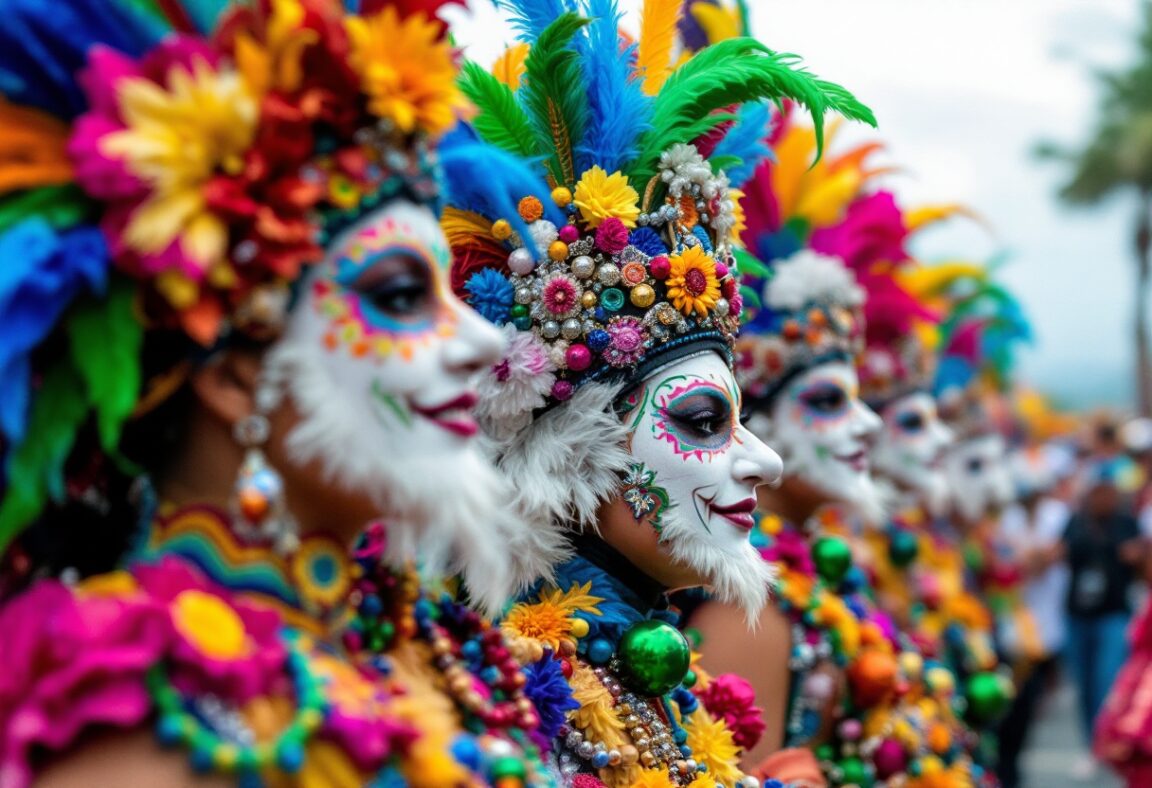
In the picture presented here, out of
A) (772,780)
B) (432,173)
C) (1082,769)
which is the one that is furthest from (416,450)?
(1082,769)

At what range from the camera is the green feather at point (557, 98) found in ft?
9.92

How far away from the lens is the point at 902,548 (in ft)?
19.7

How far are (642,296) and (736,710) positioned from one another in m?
1.03

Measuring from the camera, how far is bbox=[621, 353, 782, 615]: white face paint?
2.96 metres

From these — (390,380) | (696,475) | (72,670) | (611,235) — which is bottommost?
(72,670)

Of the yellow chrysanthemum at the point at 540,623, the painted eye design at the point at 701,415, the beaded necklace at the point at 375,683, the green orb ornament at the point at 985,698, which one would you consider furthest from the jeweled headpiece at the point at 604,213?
the green orb ornament at the point at 985,698

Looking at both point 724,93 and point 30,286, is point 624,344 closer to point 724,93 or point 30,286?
point 724,93

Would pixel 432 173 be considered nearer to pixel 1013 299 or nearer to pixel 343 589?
pixel 343 589

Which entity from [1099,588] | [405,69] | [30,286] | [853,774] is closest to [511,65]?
[405,69]

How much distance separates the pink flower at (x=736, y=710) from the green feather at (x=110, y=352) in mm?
1779

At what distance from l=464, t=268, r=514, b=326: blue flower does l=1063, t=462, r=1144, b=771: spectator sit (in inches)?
253

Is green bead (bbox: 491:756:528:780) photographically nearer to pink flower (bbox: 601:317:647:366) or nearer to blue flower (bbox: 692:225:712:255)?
pink flower (bbox: 601:317:647:366)

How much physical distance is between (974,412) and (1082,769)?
114 inches

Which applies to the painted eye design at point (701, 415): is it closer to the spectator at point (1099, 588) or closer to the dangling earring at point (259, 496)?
the dangling earring at point (259, 496)
